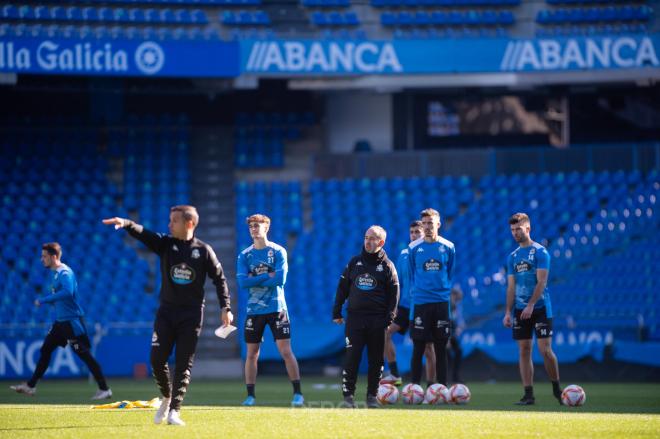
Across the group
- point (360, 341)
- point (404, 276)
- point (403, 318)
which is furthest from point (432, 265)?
point (403, 318)

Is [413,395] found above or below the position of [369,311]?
below

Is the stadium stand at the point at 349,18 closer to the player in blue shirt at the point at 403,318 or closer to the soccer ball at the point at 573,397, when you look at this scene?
the player in blue shirt at the point at 403,318

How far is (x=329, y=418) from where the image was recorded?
10.7m

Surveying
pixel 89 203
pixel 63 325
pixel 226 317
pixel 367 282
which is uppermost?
pixel 89 203

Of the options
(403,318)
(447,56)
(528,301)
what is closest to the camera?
(528,301)

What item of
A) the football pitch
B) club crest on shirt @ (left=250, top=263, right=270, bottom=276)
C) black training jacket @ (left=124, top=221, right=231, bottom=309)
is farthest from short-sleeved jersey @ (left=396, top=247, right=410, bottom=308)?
black training jacket @ (left=124, top=221, right=231, bottom=309)

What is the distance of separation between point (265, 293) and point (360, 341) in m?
1.53

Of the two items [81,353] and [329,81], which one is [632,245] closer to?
[329,81]

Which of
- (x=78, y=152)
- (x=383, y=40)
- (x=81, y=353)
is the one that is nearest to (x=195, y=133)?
(x=78, y=152)

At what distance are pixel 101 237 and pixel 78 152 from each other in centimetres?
283

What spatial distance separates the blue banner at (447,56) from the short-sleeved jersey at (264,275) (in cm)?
1281

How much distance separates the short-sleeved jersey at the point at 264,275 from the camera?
13062 millimetres

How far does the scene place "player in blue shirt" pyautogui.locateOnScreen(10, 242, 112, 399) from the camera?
14812 millimetres

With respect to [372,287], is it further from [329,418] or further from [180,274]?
[180,274]
